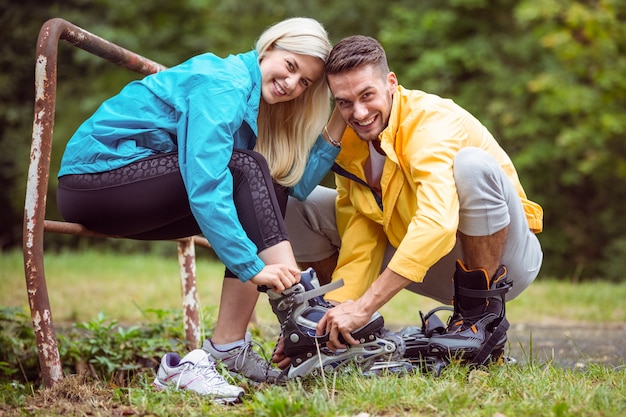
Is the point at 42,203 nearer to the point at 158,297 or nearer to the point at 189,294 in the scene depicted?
the point at 189,294

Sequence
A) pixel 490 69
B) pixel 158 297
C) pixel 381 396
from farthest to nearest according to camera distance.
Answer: pixel 490 69 → pixel 158 297 → pixel 381 396

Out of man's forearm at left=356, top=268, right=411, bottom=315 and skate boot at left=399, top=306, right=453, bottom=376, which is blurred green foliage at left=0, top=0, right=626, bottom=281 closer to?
skate boot at left=399, top=306, right=453, bottom=376

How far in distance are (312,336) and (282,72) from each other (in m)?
0.99

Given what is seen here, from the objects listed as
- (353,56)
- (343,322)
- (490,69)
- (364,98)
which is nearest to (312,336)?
(343,322)

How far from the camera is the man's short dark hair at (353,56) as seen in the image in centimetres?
266

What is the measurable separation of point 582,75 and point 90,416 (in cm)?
964

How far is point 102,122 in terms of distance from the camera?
253 cm

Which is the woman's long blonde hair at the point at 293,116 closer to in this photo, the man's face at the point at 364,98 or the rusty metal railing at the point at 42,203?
the man's face at the point at 364,98

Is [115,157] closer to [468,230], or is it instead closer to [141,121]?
[141,121]

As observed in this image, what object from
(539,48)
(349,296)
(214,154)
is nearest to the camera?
(214,154)

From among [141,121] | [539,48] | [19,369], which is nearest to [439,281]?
[141,121]

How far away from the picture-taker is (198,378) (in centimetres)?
232

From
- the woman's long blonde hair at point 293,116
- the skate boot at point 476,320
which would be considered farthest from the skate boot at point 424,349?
the woman's long blonde hair at point 293,116

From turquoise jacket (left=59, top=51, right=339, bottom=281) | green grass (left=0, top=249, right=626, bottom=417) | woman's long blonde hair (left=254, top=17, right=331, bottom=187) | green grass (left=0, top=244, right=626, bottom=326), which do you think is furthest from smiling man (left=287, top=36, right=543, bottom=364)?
green grass (left=0, top=244, right=626, bottom=326)
